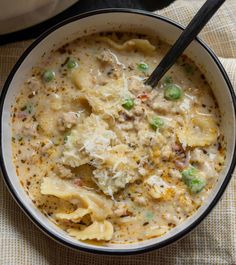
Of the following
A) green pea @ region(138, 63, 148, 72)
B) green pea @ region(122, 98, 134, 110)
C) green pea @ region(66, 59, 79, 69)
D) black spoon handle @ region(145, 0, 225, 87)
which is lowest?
green pea @ region(66, 59, 79, 69)

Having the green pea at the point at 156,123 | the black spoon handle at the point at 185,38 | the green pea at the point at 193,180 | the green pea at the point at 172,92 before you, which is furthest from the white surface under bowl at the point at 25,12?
the green pea at the point at 193,180

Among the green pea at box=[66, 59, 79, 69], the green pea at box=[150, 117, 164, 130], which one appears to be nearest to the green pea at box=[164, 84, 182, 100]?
the green pea at box=[150, 117, 164, 130]

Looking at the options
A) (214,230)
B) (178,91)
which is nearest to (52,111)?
(178,91)

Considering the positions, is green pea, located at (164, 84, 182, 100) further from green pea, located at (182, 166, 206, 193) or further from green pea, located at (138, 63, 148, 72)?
green pea, located at (182, 166, 206, 193)

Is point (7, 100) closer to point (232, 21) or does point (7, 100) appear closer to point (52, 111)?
point (52, 111)

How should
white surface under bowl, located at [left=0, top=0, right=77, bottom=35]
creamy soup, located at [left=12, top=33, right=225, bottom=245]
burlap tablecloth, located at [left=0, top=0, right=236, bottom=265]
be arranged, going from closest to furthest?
white surface under bowl, located at [left=0, top=0, right=77, bottom=35] → creamy soup, located at [left=12, top=33, right=225, bottom=245] → burlap tablecloth, located at [left=0, top=0, right=236, bottom=265]

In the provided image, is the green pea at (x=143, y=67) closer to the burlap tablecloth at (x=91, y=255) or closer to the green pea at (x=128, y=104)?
the green pea at (x=128, y=104)
